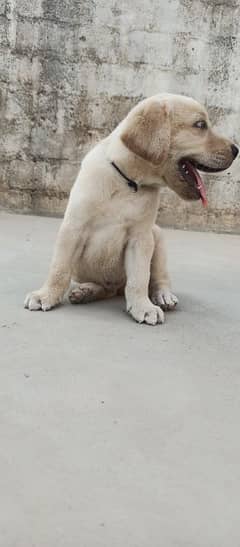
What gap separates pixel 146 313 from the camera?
2.61m

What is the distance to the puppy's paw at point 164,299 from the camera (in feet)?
9.35

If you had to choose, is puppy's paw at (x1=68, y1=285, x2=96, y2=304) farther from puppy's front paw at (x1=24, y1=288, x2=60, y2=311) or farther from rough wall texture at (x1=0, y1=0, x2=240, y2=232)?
rough wall texture at (x1=0, y1=0, x2=240, y2=232)

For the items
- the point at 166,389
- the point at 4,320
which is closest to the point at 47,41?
the point at 4,320

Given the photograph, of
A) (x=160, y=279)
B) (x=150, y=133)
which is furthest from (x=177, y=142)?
(x=160, y=279)

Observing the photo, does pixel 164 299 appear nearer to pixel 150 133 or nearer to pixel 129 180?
pixel 129 180

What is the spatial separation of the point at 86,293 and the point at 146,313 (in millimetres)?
334

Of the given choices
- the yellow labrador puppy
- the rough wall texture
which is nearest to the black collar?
the yellow labrador puppy

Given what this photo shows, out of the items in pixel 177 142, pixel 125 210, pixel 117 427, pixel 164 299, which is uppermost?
pixel 177 142

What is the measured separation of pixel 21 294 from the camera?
2.85 meters

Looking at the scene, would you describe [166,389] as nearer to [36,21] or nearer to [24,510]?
[24,510]

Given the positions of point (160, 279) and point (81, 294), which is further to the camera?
point (160, 279)

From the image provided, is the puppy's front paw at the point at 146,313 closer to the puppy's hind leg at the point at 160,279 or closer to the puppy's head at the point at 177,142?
the puppy's hind leg at the point at 160,279

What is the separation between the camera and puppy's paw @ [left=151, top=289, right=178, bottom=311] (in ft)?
9.35

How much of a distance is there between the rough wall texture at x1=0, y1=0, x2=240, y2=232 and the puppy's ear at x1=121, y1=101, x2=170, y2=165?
2.85 metres
